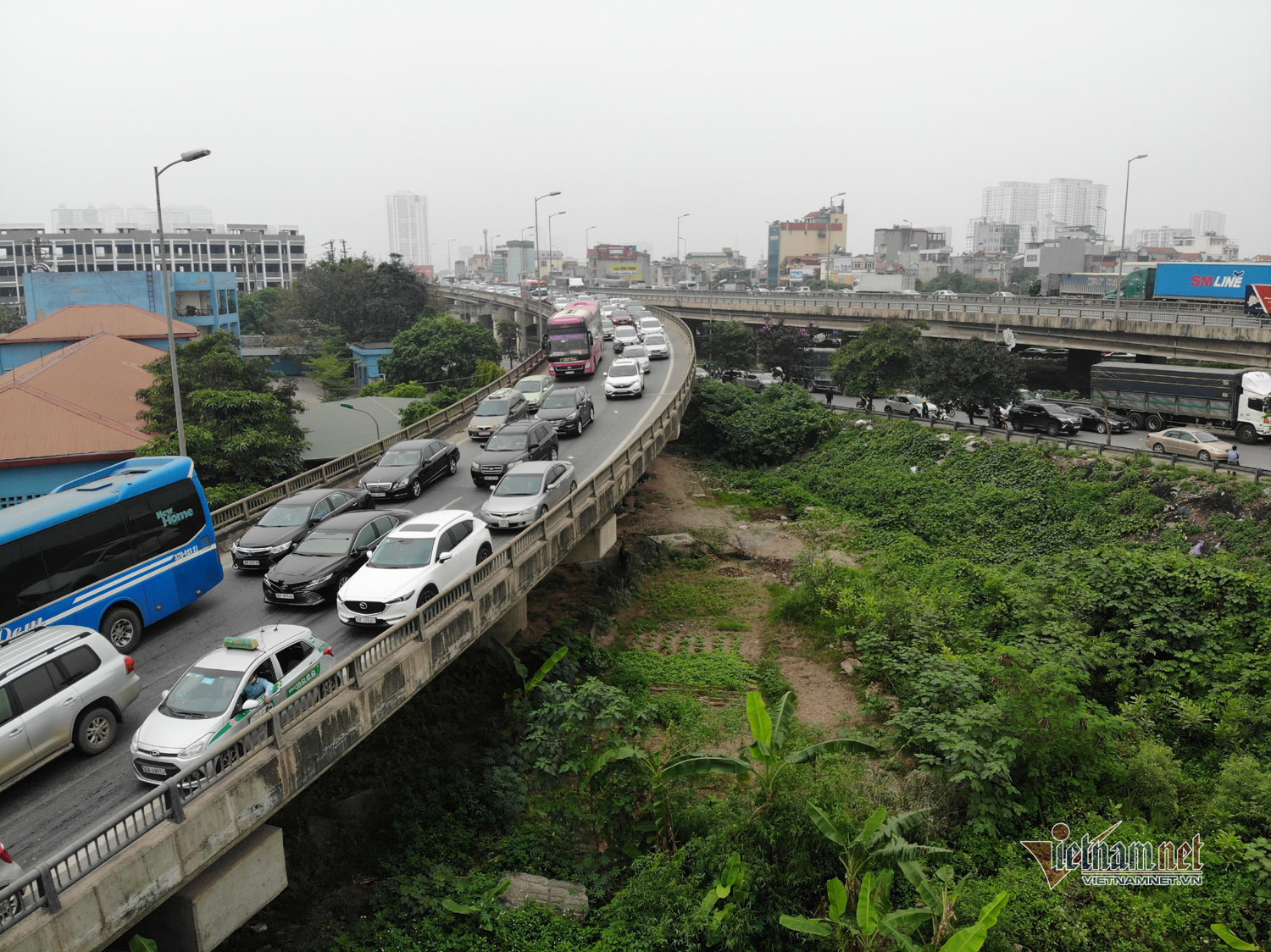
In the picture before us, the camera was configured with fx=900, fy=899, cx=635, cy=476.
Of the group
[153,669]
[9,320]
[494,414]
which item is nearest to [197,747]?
[153,669]

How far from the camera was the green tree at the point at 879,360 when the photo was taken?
47594 mm

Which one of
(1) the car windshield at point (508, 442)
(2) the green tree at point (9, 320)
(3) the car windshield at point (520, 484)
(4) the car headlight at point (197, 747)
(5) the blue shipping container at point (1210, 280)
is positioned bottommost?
(4) the car headlight at point (197, 747)

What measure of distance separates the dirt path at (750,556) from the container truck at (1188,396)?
59.6 feet

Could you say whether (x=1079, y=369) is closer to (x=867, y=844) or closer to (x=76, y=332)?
(x=867, y=844)

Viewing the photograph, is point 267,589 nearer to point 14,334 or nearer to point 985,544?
point 985,544

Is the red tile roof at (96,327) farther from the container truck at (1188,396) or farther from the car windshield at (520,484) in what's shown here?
the container truck at (1188,396)

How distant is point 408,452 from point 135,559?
31.9 feet

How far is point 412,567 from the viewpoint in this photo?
16312mm

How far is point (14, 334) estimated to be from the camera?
2125 inches

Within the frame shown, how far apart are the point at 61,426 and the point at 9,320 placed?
249 feet

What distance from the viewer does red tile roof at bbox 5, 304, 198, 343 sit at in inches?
2109

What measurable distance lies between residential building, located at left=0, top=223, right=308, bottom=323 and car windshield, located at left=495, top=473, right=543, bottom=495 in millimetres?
109602

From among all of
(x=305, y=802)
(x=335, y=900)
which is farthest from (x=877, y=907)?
(x=305, y=802)

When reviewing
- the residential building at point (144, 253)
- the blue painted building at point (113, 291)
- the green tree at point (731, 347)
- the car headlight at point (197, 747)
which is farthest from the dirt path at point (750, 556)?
the residential building at point (144, 253)
